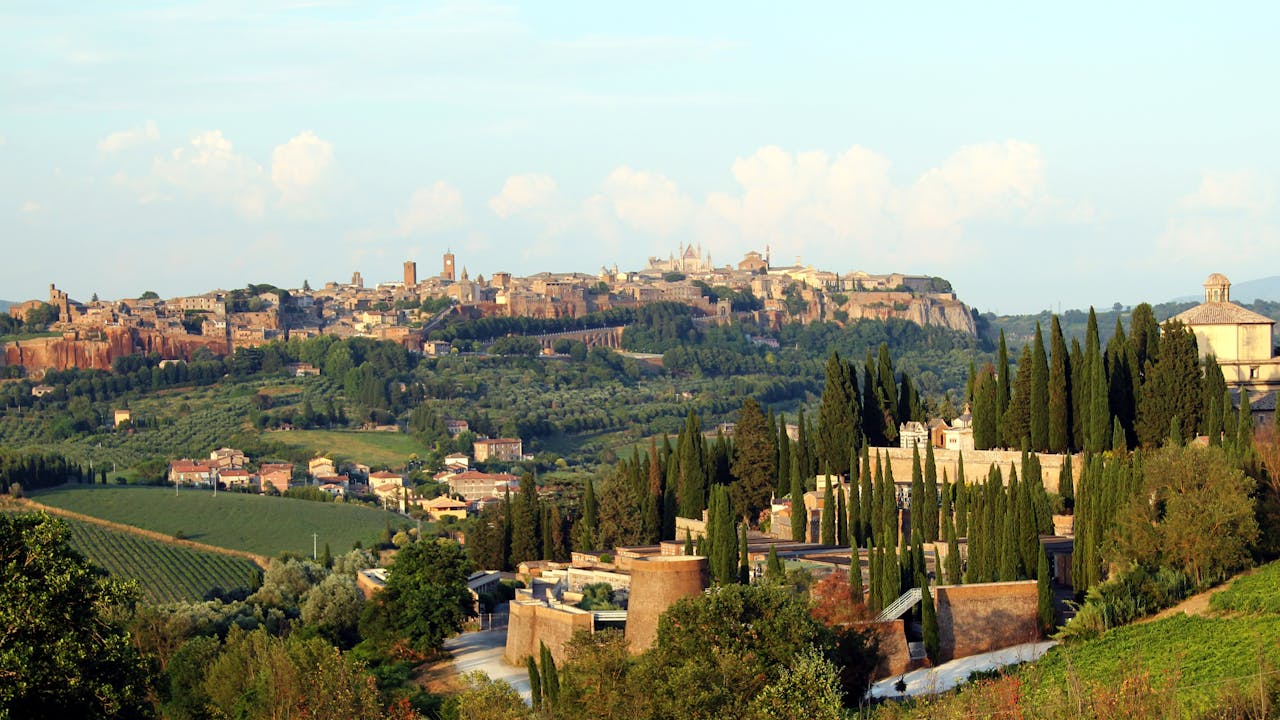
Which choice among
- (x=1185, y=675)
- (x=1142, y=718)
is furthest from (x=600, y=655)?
(x=1142, y=718)

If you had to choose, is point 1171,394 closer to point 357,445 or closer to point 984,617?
point 984,617

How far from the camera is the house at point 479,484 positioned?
81562 mm

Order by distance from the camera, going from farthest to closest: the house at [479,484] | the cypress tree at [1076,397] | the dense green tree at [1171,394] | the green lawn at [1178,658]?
the house at [479,484] → the cypress tree at [1076,397] → the dense green tree at [1171,394] → the green lawn at [1178,658]

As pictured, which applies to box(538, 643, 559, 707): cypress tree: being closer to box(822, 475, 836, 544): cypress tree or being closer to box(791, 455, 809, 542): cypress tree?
box(822, 475, 836, 544): cypress tree

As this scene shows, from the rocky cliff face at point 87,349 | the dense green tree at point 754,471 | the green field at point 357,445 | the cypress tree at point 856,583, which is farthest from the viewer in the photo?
the rocky cliff face at point 87,349

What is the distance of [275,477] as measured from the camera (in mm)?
86688

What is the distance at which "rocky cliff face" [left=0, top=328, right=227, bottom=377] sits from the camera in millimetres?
123188

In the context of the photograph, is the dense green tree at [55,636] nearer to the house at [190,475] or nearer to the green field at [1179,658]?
the green field at [1179,658]

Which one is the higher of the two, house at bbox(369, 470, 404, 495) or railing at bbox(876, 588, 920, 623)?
railing at bbox(876, 588, 920, 623)

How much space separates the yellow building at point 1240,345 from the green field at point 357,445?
60226mm

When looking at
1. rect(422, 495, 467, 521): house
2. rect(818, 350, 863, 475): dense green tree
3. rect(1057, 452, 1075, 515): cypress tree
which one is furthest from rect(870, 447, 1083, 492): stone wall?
rect(422, 495, 467, 521): house

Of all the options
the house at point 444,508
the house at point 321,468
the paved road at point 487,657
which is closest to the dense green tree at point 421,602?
the paved road at point 487,657

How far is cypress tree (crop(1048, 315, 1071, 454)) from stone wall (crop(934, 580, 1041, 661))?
7878mm

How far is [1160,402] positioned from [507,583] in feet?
42.4
